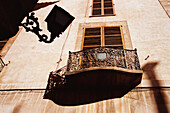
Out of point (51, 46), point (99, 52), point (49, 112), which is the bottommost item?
point (49, 112)

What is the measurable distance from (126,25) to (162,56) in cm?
245

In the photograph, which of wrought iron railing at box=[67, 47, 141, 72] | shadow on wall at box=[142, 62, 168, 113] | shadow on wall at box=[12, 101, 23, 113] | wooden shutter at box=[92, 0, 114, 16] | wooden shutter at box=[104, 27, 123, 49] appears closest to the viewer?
shadow on wall at box=[142, 62, 168, 113]

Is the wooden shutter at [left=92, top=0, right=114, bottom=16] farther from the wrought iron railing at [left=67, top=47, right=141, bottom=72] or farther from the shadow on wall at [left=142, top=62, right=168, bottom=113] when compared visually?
the shadow on wall at [left=142, top=62, right=168, bottom=113]

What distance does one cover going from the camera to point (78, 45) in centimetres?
712

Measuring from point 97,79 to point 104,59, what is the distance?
2.49 ft

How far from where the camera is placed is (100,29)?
781 cm

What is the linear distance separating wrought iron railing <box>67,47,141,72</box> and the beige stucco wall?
0.66 metres

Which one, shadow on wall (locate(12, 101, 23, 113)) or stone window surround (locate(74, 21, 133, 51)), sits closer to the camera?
shadow on wall (locate(12, 101, 23, 113))

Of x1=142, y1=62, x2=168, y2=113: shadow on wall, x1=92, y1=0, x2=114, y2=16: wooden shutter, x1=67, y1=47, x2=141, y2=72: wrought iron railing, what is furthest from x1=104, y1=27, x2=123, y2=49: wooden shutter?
x1=92, y1=0, x2=114, y2=16: wooden shutter

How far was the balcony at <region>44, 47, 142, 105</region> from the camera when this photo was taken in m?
5.02

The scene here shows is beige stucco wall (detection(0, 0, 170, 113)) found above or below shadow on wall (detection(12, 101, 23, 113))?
above

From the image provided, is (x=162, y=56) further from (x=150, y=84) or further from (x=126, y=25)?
(x=126, y=25)

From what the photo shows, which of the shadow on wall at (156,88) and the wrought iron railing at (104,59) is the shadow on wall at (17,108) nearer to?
the wrought iron railing at (104,59)

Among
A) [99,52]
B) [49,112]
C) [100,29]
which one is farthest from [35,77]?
[100,29]
